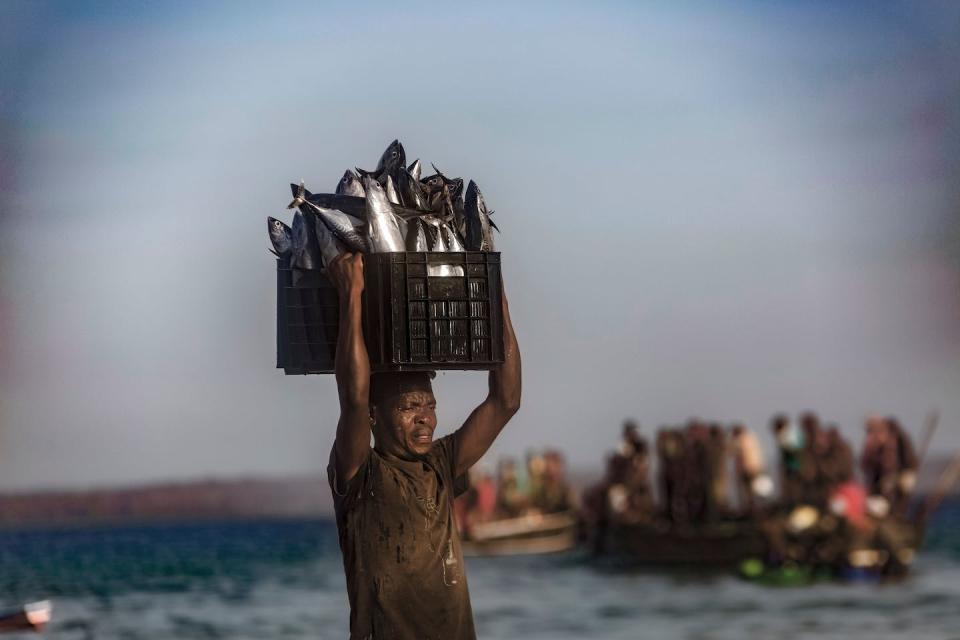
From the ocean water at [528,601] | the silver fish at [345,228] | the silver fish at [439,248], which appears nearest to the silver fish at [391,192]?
the silver fish at [439,248]

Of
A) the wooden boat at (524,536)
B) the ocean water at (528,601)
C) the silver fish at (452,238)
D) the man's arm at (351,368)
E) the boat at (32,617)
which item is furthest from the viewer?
the wooden boat at (524,536)

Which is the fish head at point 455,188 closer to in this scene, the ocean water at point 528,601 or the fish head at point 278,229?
the fish head at point 278,229

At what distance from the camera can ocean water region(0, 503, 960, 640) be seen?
22.3m

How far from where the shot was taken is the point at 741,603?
25828 millimetres

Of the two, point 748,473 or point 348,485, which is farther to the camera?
point 748,473

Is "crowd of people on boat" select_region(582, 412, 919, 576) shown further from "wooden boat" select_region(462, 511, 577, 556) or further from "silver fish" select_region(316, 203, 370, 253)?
"silver fish" select_region(316, 203, 370, 253)

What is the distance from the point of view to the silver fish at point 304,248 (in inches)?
217

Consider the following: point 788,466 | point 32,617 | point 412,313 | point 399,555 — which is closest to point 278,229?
point 412,313

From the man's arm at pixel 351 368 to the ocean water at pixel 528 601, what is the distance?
15.1 m

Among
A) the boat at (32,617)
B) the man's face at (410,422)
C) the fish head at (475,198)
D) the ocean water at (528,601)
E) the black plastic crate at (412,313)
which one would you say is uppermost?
the fish head at (475,198)

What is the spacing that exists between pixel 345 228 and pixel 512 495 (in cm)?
4057

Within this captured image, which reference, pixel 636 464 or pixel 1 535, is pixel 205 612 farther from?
pixel 1 535

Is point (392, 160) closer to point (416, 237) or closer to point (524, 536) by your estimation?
point (416, 237)

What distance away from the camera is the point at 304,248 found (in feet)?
18.1
